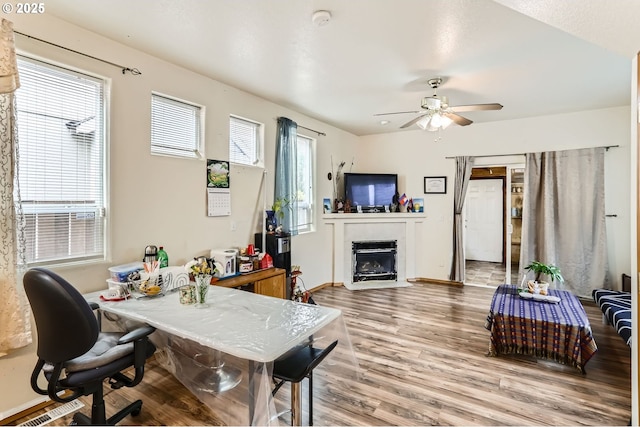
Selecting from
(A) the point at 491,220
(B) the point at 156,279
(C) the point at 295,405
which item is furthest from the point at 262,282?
(A) the point at 491,220

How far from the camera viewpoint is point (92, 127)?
7.97 ft

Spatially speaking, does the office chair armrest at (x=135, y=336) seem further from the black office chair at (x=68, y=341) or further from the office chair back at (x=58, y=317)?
the office chair back at (x=58, y=317)

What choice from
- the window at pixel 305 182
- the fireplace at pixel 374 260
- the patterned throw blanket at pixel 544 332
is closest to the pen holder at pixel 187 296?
the patterned throw blanket at pixel 544 332

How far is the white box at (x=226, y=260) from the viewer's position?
120 inches

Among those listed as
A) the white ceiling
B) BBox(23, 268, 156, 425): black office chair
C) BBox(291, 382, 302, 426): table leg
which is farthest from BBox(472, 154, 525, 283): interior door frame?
BBox(23, 268, 156, 425): black office chair

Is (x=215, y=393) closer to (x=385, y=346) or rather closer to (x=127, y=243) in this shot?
(x=127, y=243)

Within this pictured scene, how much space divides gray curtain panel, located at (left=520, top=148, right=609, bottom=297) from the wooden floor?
129cm

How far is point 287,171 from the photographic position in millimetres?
4184

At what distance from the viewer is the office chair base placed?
5.92ft

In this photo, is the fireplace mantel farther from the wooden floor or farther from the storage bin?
the storage bin

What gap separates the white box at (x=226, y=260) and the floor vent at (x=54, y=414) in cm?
135

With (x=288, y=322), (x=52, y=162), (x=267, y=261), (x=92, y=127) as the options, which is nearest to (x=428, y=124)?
(x=267, y=261)

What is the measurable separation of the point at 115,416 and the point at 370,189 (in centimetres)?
468

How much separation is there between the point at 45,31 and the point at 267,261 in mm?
2632
